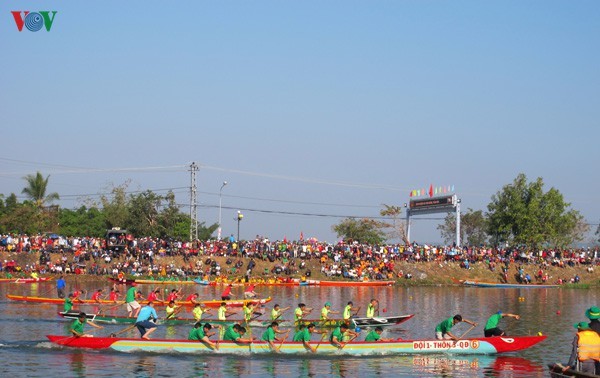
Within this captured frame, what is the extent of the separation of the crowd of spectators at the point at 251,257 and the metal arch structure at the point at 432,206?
Result: 9452 millimetres

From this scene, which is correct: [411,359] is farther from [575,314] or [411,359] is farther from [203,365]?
[575,314]

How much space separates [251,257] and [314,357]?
140ft

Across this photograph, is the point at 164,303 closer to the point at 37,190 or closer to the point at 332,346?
the point at 332,346

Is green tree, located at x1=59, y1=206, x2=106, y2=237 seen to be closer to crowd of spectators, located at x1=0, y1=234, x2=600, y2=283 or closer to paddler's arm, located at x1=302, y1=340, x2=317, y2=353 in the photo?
crowd of spectators, located at x1=0, y1=234, x2=600, y2=283

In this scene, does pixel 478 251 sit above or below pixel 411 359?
above

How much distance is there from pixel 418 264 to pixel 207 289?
22319 mm

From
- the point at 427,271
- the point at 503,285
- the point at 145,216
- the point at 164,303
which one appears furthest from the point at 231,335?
the point at 145,216

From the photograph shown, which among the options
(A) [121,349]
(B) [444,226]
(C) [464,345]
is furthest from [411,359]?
(B) [444,226]

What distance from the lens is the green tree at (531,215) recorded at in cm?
8469

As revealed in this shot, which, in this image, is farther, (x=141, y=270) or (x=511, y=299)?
(x=141, y=270)

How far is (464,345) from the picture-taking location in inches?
1214

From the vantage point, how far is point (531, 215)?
84.5 m

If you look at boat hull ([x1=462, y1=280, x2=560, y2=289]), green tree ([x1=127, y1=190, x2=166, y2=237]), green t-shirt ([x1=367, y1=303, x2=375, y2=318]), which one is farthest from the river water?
green tree ([x1=127, y1=190, x2=166, y2=237])

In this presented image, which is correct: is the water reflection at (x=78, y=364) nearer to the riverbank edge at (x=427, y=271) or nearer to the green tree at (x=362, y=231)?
the riverbank edge at (x=427, y=271)
